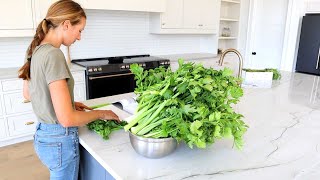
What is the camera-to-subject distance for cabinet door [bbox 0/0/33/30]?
279cm

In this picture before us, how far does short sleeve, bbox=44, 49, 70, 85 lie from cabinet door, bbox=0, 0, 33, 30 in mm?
2156

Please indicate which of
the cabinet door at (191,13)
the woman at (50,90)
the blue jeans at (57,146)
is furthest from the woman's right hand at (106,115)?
the cabinet door at (191,13)

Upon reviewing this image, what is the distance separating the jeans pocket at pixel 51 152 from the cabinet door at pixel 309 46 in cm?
423

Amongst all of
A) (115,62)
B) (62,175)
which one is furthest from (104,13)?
(62,175)

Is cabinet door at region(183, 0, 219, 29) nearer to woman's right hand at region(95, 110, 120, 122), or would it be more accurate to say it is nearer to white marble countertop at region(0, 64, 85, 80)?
white marble countertop at region(0, 64, 85, 80)

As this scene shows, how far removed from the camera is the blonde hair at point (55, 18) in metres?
1.19

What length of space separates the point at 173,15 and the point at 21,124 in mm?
2752

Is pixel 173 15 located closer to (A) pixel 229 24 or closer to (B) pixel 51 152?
(A) pixel 229 24

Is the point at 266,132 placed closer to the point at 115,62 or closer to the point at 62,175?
the point at 62,175

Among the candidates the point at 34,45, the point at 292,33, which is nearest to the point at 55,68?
the point at 34,45

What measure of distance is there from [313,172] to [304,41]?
12.6 ft

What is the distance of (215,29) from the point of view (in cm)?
488

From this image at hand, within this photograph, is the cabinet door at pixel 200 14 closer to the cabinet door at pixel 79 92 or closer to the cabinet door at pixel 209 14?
the cabinet door at pixel 209 14

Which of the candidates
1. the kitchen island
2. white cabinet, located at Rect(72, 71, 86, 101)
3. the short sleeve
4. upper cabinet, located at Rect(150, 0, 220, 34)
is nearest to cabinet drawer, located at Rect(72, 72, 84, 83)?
white cabinet, located at Rect(72, 71, 86, 101)
